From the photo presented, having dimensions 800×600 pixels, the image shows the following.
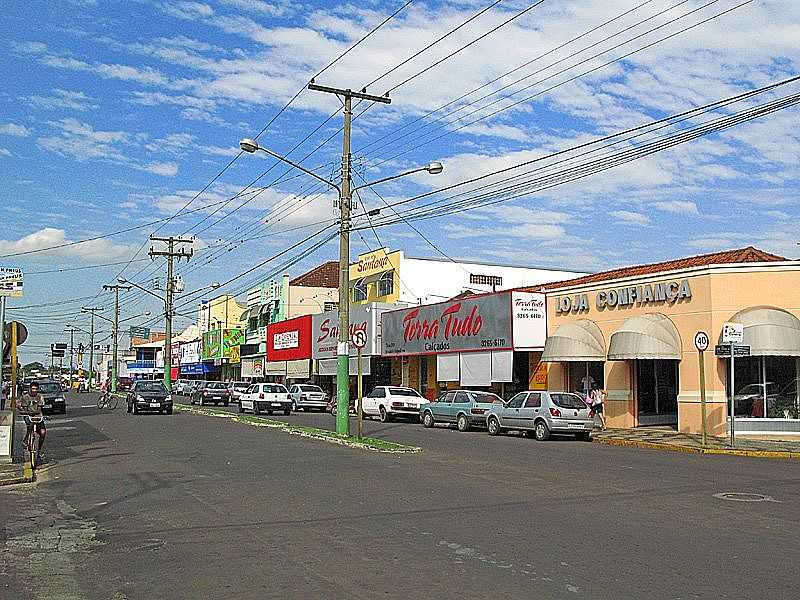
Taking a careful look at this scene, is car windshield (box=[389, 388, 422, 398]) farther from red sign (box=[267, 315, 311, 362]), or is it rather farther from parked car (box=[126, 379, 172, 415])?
red sign (box=[267, 315, 311, 362])

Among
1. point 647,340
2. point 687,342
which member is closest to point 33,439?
point 647,340

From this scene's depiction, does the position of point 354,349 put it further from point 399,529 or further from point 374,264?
point 399,529

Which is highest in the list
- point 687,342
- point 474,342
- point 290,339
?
point 290,339

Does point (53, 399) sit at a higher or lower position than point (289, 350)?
lower

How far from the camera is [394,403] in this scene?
127ft

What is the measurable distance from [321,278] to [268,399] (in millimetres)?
33040

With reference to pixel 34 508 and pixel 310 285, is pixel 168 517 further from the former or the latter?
pixel 310 285

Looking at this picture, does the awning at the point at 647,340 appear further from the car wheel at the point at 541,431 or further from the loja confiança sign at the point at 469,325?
the loja confiança sign at the point at 469,325

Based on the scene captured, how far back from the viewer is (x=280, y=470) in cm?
1811

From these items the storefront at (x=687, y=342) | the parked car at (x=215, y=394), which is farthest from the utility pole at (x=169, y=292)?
the storefront at (x=687, y=342)

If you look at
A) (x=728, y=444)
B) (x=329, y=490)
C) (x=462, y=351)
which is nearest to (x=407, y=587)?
(x=329, y=490)

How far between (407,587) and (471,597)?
655mm

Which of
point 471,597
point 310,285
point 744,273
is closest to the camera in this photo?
point 471,597

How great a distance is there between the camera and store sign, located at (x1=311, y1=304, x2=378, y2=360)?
167 ft
